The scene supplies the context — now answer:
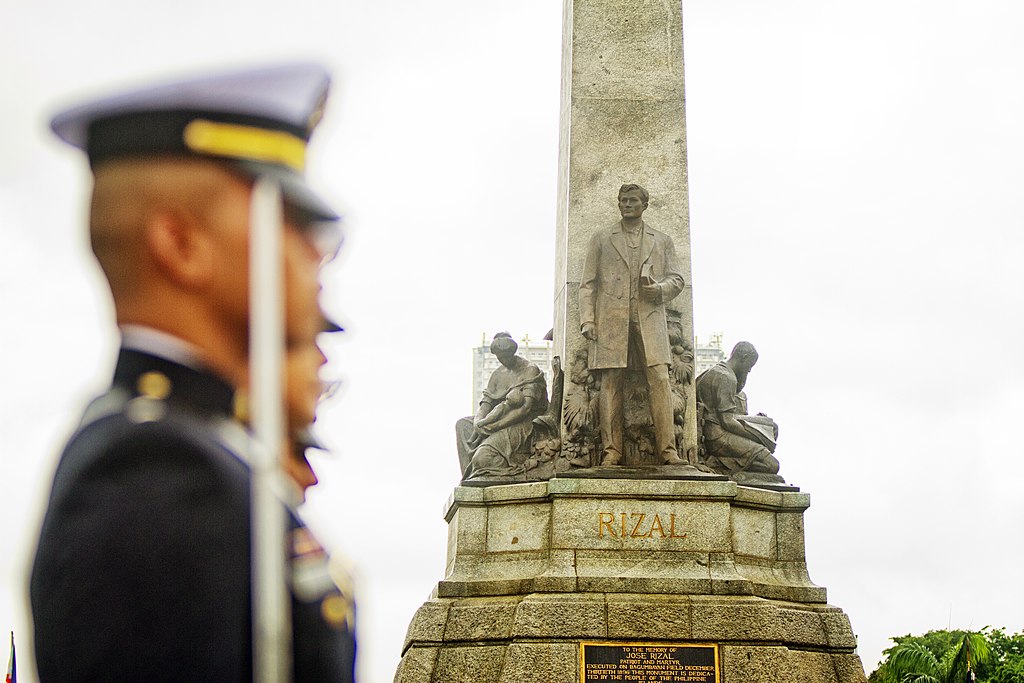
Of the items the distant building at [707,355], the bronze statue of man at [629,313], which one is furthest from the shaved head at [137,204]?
the distant building at [707,355]

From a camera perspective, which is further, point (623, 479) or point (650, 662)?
point (623, 479)

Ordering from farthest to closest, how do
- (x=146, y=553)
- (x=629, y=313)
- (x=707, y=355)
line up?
(x=707, y=355) → (x=629, y=313) → (x=146, y=553)

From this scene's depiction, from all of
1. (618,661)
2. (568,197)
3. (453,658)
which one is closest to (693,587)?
(618,661)

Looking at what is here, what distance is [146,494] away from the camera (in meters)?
2.21

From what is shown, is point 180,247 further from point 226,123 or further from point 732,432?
point 732,432

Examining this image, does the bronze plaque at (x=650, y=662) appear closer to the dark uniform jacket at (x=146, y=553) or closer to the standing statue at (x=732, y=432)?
the standing statue at (x=732, y=432)

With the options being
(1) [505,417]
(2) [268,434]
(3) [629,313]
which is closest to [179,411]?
(2) [268,434]

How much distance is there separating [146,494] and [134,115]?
60 centimetres

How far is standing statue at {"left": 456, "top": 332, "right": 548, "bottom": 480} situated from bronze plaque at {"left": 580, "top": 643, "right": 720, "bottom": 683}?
2593 mm

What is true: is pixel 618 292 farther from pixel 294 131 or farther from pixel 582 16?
pixel 294 131

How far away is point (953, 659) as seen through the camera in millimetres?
44781

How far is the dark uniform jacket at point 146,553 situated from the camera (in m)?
2.19

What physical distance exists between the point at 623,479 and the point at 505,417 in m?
1.75

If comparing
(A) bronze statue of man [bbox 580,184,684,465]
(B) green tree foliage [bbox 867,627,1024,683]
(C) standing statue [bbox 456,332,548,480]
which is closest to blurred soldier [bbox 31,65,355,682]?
(A) bronze statue of man [bbox 580,184,684,465]
